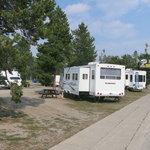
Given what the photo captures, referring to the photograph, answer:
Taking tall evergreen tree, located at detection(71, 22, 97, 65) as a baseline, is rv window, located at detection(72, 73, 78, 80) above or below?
below

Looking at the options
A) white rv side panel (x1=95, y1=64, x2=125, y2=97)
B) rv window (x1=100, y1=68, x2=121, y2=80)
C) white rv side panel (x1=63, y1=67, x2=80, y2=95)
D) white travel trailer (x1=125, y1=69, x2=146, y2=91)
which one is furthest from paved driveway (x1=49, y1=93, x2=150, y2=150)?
white travel trailer (x1=125, y1=69, x2=146, y2=91)

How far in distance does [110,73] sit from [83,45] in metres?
33.3

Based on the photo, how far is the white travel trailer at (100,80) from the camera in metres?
22.8

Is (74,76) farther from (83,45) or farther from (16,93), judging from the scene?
(83,45)

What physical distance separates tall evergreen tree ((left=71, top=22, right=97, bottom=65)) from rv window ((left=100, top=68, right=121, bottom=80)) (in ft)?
93.5

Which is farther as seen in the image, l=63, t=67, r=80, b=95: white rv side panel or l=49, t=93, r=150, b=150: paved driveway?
l=63, t=67, r=80, b=95: white rv side panel

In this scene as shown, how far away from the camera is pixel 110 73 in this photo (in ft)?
75.9

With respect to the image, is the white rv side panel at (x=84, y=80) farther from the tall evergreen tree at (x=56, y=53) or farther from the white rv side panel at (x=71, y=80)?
the tall evergreen tree at (x=56, y=53)

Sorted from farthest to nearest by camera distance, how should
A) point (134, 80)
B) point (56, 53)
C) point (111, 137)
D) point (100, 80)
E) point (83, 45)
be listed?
point (83, 45)
point (134, 80)
point (56, 53)
point (100, 80)
point (111, 137)

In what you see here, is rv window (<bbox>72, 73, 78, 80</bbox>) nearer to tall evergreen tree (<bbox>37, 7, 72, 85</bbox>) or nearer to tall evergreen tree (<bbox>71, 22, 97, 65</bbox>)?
tall evergreen tree (<bbox>37, 7, 72, 85</bbox>)

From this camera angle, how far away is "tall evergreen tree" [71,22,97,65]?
52.9 metres

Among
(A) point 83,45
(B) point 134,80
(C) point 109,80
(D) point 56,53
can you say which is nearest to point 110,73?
(C) point 109,80

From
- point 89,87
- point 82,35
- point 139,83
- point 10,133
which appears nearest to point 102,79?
point 89,87

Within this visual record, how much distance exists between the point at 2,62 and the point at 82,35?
48.0m
